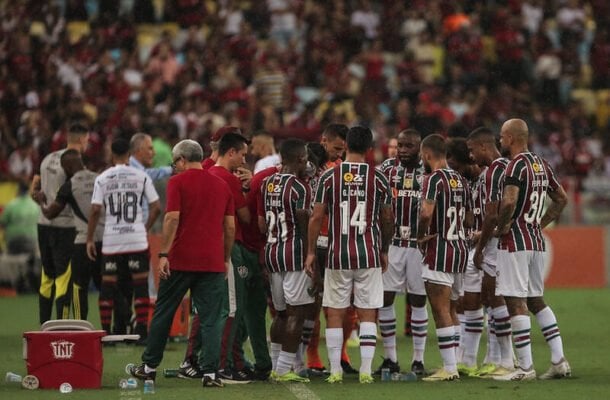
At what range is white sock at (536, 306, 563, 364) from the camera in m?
13.0

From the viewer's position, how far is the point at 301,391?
39.3 feet

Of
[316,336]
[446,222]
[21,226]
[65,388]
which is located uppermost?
[446,222]

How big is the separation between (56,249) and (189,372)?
389 cm

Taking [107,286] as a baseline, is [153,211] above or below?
above

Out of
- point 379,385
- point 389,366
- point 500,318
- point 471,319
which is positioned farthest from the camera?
point 471,319

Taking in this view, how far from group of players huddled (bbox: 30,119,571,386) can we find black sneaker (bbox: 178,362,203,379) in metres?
0.01

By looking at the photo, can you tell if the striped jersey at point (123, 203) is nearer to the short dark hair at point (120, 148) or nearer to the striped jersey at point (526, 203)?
the short dark hair at point (120, 148)

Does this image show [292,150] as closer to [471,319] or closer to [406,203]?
[406,203]

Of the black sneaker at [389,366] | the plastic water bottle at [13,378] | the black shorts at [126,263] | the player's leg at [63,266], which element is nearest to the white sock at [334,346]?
the black sneaker at [389,366]

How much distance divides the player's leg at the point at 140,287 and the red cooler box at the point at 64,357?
3829 mm

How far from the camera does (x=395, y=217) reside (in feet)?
45.8

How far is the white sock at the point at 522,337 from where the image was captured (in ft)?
41.9

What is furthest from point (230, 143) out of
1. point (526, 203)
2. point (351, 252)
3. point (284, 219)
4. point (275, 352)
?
point (526, 203)

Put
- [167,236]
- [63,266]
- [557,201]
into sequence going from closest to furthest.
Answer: [167,236] → [557,201] → [63,266]
